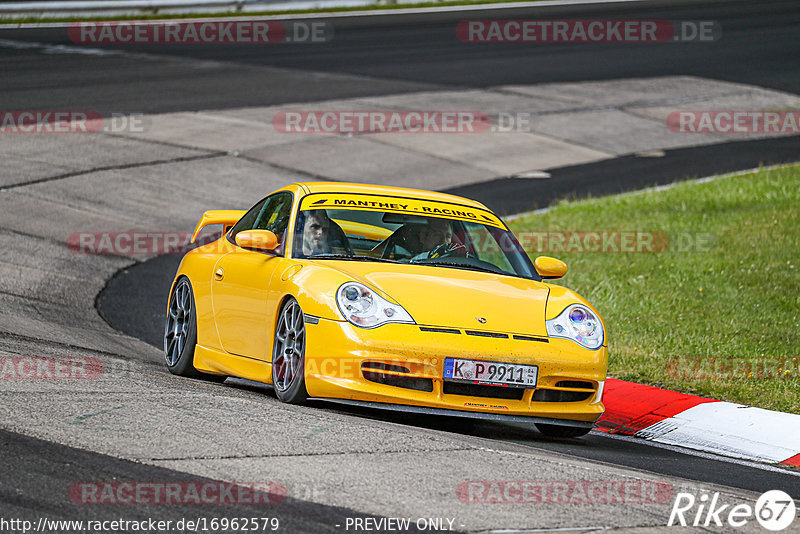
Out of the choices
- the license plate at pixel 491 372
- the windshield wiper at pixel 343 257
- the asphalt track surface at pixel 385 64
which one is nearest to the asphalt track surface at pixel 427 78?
the asphalt track surface at pixel 385 64

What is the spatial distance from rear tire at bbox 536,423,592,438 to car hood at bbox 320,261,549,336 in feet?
2.30

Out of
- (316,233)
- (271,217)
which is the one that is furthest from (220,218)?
(316,233)

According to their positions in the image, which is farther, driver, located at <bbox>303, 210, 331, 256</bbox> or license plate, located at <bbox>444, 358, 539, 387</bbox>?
driver, located at <bbox>303, 210, 331, 256</bbox>

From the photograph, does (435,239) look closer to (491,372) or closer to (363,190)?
(363,190)

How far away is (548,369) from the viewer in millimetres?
6828

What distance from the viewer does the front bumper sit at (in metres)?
6.62

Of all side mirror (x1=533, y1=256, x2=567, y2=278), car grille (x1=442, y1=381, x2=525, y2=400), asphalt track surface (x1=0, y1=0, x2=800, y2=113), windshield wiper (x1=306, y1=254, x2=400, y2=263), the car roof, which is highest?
asphalt track surface (x1=0, y1=0, x2=800, y2=113)

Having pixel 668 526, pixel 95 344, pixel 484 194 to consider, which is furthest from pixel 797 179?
pixel 668 526

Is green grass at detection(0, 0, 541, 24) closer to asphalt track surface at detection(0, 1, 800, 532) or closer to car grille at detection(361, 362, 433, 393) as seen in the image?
asphalt track surface at detection(0, 1, 800, 532)

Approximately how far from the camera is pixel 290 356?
705cm

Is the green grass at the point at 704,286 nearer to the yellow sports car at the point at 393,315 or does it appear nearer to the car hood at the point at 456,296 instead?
the yellow sports car at the point at 393,315

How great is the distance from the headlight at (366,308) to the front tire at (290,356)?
277 mm

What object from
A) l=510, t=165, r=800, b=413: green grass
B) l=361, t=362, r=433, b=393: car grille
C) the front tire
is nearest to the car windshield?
the front tire

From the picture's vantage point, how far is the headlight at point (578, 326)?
23.3ft
